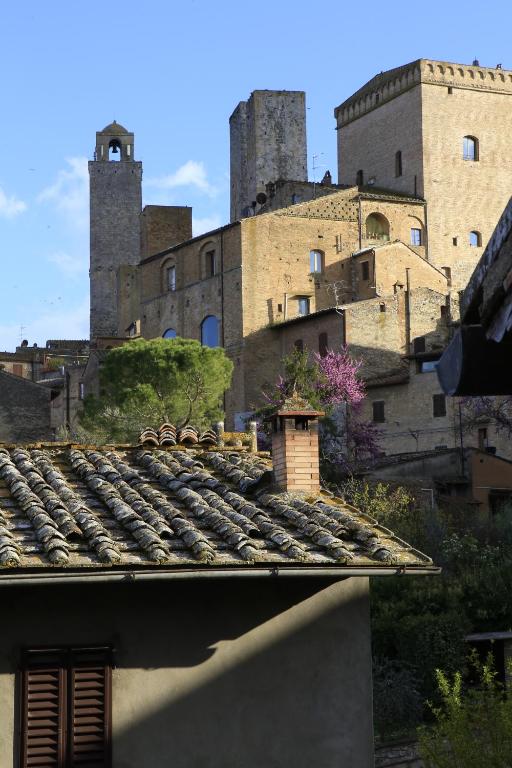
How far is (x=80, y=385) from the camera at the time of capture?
196 feet

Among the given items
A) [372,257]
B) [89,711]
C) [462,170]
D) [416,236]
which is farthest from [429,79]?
[89,711]

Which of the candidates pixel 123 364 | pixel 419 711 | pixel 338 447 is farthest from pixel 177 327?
pixel 419 711

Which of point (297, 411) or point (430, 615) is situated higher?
point (297, 411)

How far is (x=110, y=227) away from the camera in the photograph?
98.0 metres

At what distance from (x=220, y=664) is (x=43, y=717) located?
1.28m

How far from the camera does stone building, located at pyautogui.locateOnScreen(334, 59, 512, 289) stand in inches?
2411

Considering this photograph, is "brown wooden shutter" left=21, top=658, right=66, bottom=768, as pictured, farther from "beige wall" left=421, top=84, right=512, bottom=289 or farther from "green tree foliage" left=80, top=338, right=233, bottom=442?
"beige wall" left=421, top=84, right=512, bottom=289

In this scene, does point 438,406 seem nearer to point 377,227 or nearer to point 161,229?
point 377,227

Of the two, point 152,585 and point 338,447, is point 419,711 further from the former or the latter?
point 338,447

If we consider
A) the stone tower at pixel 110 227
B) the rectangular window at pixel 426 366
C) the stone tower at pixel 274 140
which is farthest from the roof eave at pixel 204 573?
the stone tower at pixel 110 227

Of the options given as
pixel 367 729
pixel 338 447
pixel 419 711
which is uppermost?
pixel 338 447

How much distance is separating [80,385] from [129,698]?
50565 mm

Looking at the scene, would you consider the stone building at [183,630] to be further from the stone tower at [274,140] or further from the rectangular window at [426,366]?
the stone tower at [274,140]

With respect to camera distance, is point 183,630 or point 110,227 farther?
point 110,227
